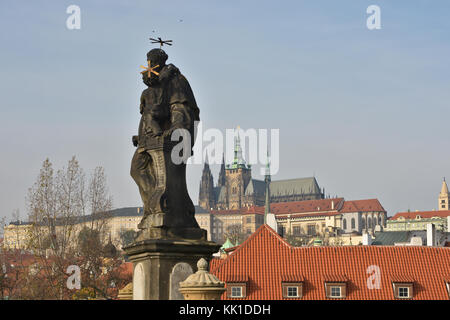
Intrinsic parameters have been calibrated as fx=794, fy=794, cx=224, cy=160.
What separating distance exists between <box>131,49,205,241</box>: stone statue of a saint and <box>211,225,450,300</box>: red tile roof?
26.8 metres

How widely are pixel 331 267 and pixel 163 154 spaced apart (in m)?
29.3

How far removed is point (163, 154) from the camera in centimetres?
1093

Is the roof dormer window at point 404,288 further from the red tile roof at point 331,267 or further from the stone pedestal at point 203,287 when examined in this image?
the stone pedestal at point 203,287

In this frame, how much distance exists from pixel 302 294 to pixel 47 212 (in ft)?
48.1

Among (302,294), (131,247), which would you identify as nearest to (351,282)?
(302,294)

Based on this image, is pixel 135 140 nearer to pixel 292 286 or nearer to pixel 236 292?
pixel 236 292

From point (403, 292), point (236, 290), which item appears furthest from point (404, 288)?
point (236, 290)

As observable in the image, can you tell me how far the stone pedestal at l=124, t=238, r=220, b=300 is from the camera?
10547 millimetres

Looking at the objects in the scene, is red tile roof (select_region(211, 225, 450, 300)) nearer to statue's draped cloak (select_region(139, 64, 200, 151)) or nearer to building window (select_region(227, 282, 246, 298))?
building window (select_region(227, 282, 246, 298))
